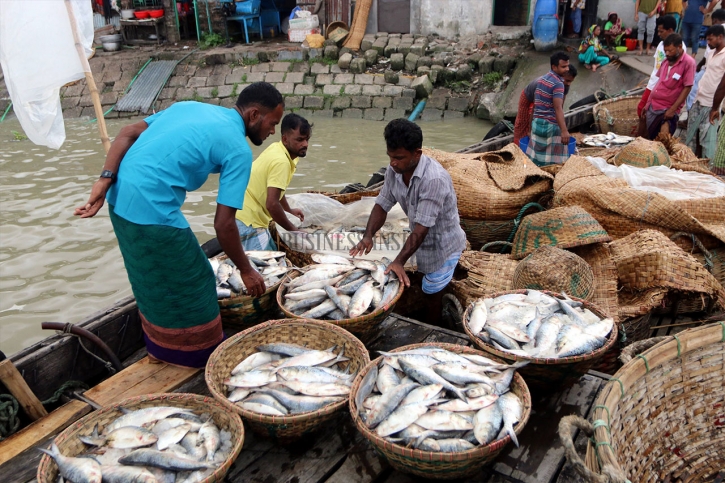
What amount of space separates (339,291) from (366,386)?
0.93 metres

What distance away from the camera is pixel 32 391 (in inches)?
122

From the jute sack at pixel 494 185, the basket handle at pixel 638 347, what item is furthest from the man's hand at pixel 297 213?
the basket handle at pixel 638 347

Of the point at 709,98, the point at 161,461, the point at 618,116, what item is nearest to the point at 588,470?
the point at 161,461

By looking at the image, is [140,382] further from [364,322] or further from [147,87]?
[147,87]

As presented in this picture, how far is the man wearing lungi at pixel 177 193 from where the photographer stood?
2.76 meters

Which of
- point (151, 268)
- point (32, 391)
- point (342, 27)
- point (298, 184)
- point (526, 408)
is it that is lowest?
point (298, 184)

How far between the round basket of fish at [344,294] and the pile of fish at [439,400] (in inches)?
19.9

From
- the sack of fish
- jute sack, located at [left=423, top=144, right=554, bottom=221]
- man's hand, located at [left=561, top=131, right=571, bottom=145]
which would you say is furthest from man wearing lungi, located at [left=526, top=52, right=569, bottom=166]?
the sack of fish

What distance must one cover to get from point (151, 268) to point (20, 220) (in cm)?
693

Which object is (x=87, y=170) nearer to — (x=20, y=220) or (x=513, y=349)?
(x=20, y=220)

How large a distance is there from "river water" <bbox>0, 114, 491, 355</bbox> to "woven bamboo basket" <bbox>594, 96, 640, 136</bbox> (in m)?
3.89

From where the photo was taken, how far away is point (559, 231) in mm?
4438

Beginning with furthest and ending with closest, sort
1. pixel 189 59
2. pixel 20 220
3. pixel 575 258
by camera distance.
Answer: pixel 189 59 → pixel 20 220 → pixel 575 258

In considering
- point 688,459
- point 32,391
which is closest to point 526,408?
point 688,459
